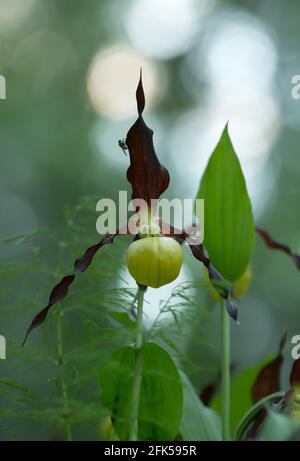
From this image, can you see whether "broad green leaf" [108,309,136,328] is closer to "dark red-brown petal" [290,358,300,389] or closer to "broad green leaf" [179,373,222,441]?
"broad green leaf" [179,373,222,441]

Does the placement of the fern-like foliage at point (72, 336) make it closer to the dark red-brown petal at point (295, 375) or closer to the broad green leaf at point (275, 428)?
the dark red-brown petal at point (295, 375)

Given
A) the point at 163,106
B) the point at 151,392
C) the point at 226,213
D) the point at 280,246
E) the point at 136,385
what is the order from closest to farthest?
the point at 136,385
the point at 151,392
the point at 226,213
the point at 280,246
the point at 163,106

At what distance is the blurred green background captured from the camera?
6375 mm

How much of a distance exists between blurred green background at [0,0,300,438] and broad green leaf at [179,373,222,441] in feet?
16.0

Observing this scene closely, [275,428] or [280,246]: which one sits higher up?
[280,246]

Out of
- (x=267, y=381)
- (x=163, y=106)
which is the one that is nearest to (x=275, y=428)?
(x=267, y=381)

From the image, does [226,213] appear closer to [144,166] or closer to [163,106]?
[144,166]

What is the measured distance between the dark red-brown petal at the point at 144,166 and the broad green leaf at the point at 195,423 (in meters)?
0.33

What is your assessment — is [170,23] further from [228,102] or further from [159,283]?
[159,283]

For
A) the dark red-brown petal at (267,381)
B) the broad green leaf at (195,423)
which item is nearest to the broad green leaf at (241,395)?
the dark red-brown petal at (267,381)

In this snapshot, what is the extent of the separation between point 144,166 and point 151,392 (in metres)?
0.32

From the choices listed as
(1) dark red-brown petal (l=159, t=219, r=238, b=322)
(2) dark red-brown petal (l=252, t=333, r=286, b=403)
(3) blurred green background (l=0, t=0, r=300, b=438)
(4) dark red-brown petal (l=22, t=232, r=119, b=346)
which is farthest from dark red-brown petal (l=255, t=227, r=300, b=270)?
(3) blurred green background (l=0, t=0, r=300, b=438)

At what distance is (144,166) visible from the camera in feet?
3.00

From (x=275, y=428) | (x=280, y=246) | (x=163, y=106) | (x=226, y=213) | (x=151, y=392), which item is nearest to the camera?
(x=151, y=392)
